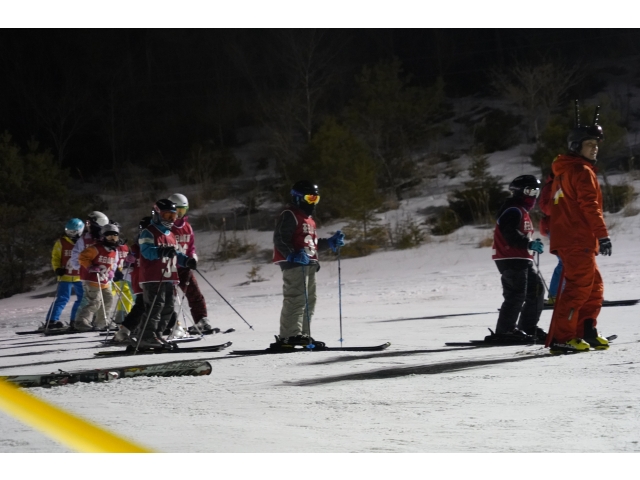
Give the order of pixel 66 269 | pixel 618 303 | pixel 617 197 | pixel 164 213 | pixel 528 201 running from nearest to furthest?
pixel 528 201 → pixel 164 213 → pixel 618 303 → pixel 66 269 → pixel 617 197

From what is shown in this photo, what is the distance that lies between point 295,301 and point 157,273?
4.38 feet

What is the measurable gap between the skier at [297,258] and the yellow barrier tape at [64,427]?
289cm

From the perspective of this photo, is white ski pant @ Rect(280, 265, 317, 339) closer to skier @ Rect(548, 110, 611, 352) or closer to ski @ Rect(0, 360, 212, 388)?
ski @ Rect(0, 360, 212, 388)

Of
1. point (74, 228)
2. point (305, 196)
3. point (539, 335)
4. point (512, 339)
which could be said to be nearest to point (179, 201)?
point (305, 196)

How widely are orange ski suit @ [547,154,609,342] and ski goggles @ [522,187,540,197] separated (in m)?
0.94

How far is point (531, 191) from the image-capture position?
812cm

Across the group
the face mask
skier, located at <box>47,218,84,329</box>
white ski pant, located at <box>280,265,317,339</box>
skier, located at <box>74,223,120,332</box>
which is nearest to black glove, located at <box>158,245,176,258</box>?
white ski pant, located at <box>280,265,317,339</box>

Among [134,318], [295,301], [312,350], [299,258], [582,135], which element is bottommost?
[312,350]

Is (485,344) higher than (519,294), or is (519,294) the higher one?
(519,294)

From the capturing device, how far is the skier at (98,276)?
37.9 ft

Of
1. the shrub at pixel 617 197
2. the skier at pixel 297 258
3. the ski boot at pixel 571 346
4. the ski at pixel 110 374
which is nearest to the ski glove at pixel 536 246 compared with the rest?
the ski boot at pixel 571 346

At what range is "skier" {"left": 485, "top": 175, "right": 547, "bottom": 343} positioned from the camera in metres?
8.02

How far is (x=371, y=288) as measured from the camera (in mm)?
16641

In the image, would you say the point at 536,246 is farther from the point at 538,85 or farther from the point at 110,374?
the point at 538,85
